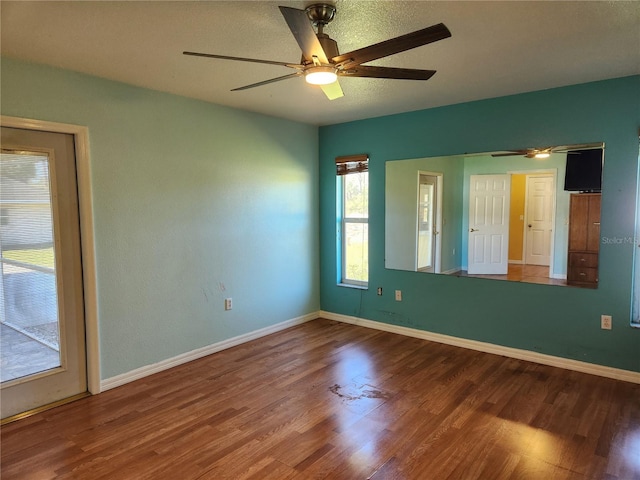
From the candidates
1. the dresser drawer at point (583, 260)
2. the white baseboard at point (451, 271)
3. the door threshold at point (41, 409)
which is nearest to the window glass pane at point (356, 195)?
the white baseboard at point (451, 271)

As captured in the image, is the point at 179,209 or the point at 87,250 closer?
the point at 87,250

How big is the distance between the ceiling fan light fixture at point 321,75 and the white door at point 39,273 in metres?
1.95

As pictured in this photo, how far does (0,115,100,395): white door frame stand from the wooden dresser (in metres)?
3.90

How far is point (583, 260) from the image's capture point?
3.37 metres

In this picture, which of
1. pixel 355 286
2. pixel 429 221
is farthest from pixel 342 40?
pixel 355 286

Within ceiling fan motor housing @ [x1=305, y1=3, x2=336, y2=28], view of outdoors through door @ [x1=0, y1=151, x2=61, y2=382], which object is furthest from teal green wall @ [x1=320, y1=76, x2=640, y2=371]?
view of outdoors through door @ [x1=0, y1=151, x2=61, y2=382]

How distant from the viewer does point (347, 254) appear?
4961 millimetres

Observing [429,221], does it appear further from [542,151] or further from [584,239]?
[584,239]

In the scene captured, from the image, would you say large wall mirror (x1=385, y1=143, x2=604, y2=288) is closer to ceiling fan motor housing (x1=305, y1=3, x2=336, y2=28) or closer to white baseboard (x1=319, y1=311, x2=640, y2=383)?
white baseboard (x1=319, y1=311, x2=640, y2=383)

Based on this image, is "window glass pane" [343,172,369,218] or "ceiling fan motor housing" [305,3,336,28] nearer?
"ceiling fan motor housing" [305,3,336,28]

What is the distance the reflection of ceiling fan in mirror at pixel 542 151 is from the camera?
3301 mm

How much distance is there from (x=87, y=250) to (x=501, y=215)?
3603mm

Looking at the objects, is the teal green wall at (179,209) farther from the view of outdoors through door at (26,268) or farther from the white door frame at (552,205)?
the white door frame at (552,205)

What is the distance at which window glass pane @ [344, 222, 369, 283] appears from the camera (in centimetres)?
477
